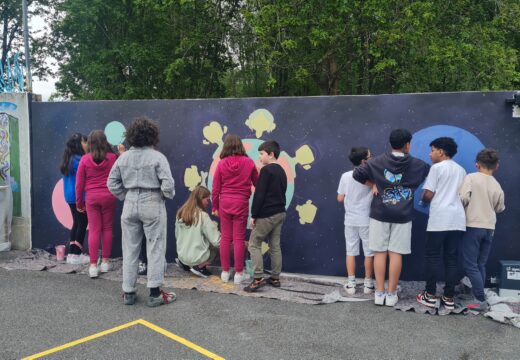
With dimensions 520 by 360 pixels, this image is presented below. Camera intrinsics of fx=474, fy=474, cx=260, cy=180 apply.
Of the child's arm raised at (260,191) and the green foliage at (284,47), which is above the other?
the green foliage at (284,47)

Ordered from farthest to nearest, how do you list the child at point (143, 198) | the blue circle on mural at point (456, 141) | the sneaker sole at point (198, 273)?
the sneaker sole at point (198, 273) → the blue circle on mural at point (456, 141) → the child at point (143, 198)

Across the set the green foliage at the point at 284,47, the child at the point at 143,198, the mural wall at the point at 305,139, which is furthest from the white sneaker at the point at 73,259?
the green foliage at the point at 284,47

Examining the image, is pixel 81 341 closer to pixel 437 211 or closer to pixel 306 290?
pixel 306 290

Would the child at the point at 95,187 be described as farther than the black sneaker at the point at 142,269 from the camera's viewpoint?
A: No

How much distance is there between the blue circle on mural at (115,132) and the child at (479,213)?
14.3 ft

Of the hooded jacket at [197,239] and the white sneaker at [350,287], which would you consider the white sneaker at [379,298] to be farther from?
the hooded jacket at [197,239]

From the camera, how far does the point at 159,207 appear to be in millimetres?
4719

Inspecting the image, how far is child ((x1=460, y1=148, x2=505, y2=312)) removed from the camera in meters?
4.61

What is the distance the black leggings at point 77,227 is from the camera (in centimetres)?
635

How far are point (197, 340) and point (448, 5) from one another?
719 inches

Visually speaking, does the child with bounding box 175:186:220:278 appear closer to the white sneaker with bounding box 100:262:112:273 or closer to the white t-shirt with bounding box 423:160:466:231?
the white sneaker with bounding box 100:262:112:273

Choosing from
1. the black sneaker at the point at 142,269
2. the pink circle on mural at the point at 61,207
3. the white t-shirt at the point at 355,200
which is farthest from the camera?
the pink circle on mural at the point at 61,207

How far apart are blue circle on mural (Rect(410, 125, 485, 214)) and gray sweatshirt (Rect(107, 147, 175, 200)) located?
8.86 feet

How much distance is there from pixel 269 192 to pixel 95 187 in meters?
2.14
